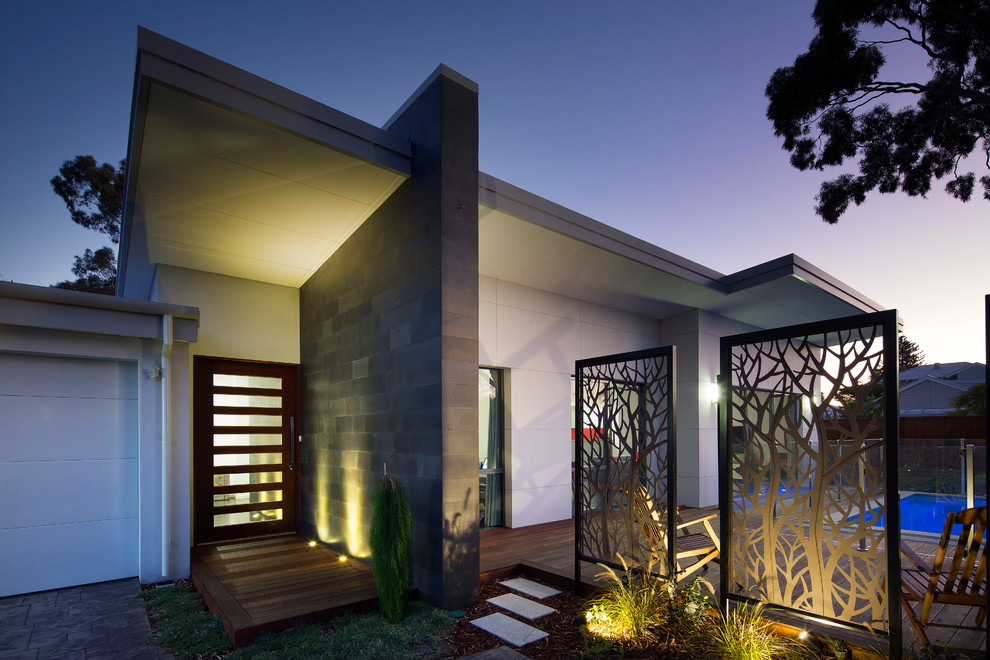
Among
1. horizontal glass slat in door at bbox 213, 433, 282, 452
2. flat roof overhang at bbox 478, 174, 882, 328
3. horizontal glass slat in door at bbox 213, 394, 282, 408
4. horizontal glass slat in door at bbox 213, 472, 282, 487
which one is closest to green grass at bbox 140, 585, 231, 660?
horizontal glass slat in door at bbox 213, 472, 282, 487

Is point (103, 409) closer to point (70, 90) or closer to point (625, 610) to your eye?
point (625, 610)

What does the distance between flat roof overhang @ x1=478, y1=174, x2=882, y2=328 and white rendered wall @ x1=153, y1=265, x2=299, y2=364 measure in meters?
2.82

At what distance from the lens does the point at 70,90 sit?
13.1m

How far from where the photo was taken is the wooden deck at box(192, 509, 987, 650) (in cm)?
378

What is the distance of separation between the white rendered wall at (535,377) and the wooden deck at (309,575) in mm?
637

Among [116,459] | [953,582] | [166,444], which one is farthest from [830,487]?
[116,459]

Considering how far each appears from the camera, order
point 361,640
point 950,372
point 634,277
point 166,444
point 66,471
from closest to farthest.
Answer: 1. point 361,640
2. point 66,471
3. point 166,444
4. point 634,277
5. point 950,372

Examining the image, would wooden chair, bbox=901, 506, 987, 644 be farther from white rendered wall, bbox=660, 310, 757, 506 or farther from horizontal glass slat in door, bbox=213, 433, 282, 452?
horizontal glass slat in door, bbox=213, 433, 282, 452

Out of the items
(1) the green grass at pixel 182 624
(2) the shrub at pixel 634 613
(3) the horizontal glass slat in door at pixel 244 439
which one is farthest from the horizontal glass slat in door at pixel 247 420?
(2) the shrub at pixel 634 613

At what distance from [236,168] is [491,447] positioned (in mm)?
4643

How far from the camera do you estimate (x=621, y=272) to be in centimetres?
723

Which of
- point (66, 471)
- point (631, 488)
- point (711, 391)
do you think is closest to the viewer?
point (631, 488)

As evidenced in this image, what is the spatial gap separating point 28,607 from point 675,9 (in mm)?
9633

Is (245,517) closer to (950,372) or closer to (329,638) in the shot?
(329,638)
